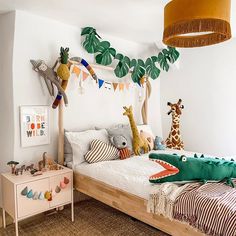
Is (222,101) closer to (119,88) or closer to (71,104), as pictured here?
(119,88)

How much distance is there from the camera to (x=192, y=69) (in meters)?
3.79

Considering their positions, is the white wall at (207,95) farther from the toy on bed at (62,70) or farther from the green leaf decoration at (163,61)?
the toy on bed at (62,70)

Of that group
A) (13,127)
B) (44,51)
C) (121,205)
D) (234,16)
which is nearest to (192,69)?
(234,16)

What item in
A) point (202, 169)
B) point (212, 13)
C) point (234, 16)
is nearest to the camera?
point (212, 13)

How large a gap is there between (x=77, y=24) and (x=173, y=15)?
63.0 inches

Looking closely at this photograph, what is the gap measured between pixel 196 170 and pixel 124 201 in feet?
2.32

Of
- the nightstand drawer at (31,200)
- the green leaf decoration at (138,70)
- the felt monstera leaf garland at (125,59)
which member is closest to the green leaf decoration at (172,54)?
the felt monstera leaf garland at (125,59)

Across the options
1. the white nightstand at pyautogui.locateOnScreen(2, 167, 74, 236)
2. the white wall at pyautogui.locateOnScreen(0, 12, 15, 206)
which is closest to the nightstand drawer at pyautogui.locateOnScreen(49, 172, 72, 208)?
the white nightstand at pyautogui.locateOnScreen(2, 167, 74, 236)

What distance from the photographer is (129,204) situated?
2.09m

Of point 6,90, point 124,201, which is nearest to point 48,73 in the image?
point 6,90

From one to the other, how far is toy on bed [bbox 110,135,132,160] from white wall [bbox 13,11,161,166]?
459 millimetres

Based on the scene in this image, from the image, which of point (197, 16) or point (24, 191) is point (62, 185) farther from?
point (197, 16)

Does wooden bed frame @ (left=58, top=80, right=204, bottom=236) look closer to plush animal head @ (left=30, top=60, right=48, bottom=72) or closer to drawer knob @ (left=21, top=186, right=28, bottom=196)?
plush animal head @ (left=30, top=60, right=48, bottom=72)

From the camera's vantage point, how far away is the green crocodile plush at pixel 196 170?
1840 mm
